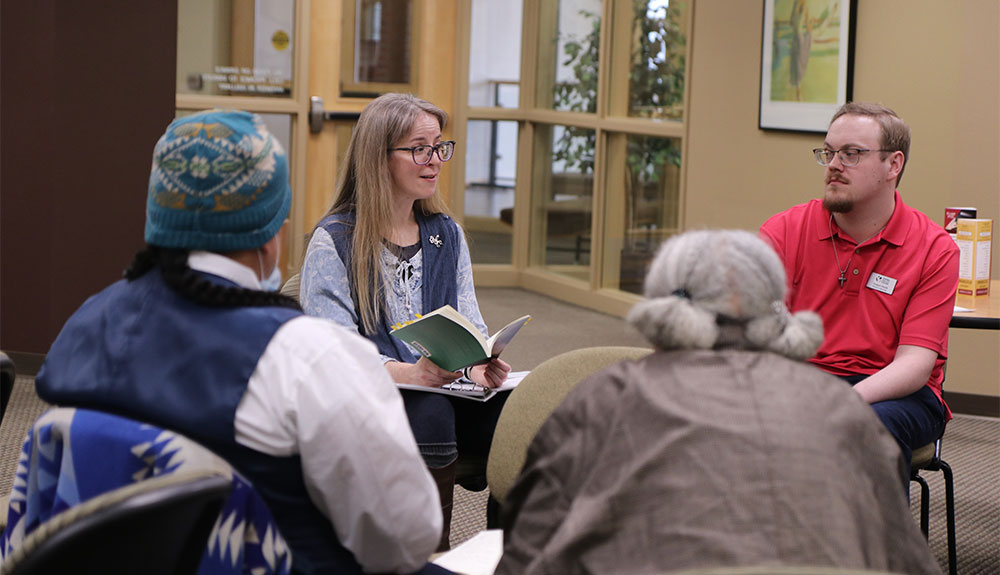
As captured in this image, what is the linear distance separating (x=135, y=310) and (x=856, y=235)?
206 centimetres

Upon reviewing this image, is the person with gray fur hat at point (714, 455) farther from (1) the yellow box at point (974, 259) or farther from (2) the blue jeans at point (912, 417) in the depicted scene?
(1) the yellow box at point (974, 259)

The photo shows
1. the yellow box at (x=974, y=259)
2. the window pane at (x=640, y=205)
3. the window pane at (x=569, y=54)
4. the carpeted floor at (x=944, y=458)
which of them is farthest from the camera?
the window pane at (x=569, y=54)

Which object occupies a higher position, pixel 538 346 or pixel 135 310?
pixel 135 310

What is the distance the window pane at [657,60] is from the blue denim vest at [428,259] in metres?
3.97

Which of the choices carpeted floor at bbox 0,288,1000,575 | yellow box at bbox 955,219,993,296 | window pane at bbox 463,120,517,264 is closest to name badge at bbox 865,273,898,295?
yellow box at bbox 955,219,993,296

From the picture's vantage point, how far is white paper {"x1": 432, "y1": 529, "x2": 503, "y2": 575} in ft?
5.90

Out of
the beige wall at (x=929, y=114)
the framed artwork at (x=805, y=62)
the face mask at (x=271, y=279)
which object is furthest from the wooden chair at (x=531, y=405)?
the framed artwork at (x=805, y=62)

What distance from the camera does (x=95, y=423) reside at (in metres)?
1.39

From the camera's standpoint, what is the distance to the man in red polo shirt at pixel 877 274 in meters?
2.75

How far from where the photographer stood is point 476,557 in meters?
1.85

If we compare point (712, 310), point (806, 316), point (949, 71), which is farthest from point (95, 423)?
point (949, 71)

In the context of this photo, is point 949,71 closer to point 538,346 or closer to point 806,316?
point 538,346

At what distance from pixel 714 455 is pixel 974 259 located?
2.25m

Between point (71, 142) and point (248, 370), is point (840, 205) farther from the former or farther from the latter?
point (71, 142)
